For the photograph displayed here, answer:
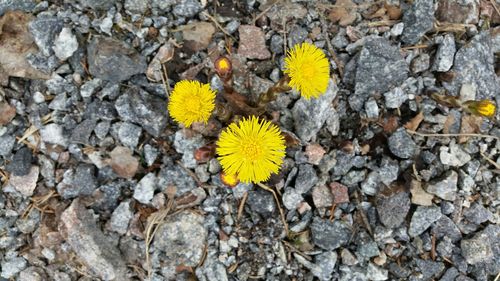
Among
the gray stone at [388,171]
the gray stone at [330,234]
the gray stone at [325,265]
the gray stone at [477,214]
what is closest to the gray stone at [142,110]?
the gray stone at [330,234]

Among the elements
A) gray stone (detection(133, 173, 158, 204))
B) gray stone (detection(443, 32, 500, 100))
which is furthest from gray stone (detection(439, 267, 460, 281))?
gray stone (detection(133, 173, 158, 204))

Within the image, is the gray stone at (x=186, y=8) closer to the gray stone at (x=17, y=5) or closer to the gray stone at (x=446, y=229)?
the gray stone at (x=17, y=5)

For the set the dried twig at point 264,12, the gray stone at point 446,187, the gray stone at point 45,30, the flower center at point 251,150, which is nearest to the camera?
the flower center at point 251,150

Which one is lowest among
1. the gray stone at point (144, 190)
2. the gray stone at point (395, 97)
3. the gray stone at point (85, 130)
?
the gray stone at point (144, 190)

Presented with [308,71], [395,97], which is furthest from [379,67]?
[308,71]

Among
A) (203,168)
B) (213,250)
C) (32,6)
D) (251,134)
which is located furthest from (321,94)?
(32,6)

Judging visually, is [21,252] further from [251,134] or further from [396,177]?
[396,177]

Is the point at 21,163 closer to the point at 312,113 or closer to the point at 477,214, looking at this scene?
the point at 312,113
